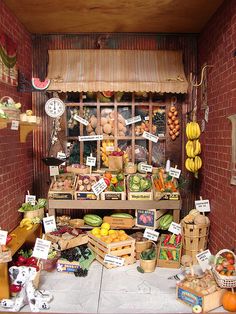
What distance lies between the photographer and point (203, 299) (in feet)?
11.8

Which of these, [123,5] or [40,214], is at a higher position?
[123,5]

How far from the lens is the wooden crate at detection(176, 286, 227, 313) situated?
3607mm

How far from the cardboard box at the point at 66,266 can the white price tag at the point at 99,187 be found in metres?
1.04

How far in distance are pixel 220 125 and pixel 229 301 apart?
2.11m

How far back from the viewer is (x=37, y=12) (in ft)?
15.7

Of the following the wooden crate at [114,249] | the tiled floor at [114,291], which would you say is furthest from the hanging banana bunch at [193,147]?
the tiled floor at [114,291]

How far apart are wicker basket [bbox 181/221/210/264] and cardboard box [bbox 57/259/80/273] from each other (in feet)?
4.90

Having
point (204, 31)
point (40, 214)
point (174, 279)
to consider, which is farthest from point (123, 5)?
point (174, 279)

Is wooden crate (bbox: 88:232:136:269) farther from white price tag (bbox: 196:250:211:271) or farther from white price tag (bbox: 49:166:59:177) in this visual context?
white price tag (bbox: 49:166:59:177)

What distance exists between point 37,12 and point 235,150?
10.3ft

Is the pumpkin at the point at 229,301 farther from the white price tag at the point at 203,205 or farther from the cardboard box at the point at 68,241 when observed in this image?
the cardboard box at the point at 68,241

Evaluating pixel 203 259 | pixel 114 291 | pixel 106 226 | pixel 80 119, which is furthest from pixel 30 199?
pixel 203 259

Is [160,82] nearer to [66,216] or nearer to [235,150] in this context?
[235,150]

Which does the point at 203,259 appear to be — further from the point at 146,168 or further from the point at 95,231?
the point at 146,168
